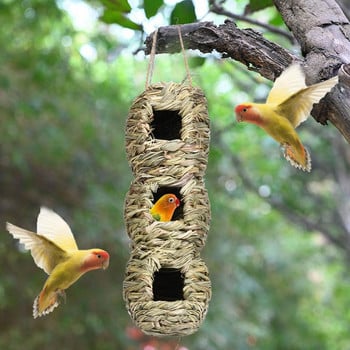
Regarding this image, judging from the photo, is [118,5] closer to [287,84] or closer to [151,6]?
[151,6]

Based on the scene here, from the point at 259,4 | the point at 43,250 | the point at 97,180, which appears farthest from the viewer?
the point at 97,180

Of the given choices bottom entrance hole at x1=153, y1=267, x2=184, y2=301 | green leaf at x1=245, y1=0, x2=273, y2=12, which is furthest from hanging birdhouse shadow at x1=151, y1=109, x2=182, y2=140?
green leaf at x1=245, y1=0, x2=273, y2=12

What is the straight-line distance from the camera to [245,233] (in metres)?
6.67

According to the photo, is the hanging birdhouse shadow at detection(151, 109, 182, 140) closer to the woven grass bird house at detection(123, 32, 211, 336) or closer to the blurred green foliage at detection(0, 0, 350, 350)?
the woven grass bird house at detection(123, 32, 211, 336)

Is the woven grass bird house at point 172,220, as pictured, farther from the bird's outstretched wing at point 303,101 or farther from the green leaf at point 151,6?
the bird's outstretched wing at point 303,101

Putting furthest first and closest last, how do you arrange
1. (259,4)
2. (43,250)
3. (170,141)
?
(259,4), (170,141), (43,250)

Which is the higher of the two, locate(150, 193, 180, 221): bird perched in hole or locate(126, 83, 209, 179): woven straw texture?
locate(126, 83, 209, 179): woven straw texture

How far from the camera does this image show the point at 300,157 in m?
1.31

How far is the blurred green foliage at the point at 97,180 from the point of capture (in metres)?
5.03

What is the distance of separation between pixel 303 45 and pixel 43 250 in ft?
2.28

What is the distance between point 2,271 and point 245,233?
2.24 m

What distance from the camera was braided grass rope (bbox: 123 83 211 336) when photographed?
60.0 inches

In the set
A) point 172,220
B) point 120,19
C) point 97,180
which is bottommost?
point 97,180

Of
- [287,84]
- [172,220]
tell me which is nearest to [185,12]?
[172,220]
